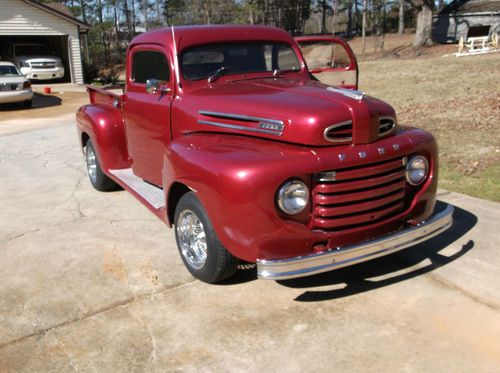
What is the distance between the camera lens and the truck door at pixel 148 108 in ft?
15.0

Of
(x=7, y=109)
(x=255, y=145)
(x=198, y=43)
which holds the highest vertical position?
Answer: (x=198, y=43)

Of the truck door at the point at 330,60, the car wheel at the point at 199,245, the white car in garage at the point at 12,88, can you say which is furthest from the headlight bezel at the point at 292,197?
the white car in garage at the point at 12,88

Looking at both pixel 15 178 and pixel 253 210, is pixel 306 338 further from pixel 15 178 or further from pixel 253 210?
pixel 15 178

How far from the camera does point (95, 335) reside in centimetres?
330

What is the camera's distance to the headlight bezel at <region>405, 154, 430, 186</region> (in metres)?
3.69

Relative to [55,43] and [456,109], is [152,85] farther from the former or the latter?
[55,43]

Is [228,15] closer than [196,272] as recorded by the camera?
No

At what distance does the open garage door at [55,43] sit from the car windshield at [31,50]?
90 cm

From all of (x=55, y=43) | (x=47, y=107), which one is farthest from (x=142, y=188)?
(x=55, y=43)

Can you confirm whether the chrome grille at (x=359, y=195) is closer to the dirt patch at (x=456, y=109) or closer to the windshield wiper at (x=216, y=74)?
the windshield wiper at (x=216, y=74)

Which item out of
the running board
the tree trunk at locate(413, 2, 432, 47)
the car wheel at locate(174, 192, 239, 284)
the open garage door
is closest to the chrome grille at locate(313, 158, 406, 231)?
the car wheel at locate(174, 192, 239, 284)

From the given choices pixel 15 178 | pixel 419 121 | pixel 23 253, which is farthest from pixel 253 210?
pixel 419 121

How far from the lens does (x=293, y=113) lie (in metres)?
3.49

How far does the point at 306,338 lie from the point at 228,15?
48.0 metres
